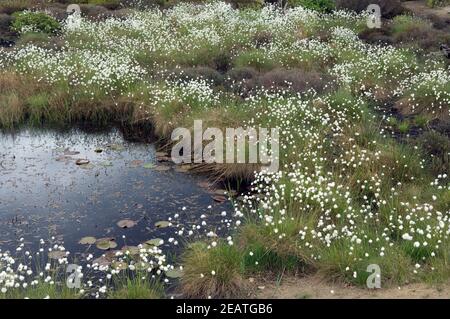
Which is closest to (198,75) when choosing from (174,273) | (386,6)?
(174,273)

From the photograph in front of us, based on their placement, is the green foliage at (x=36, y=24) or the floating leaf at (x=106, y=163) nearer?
the floating leaf at (x=106, y=163)

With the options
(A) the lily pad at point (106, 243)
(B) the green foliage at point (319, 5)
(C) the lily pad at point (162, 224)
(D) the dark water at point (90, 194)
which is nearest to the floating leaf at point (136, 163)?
(D) the dark water at point (90, 194)

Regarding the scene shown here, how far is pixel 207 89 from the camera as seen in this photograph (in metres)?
13.1

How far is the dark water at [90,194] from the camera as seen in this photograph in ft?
26.6

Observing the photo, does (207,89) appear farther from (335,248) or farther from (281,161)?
(335,248)

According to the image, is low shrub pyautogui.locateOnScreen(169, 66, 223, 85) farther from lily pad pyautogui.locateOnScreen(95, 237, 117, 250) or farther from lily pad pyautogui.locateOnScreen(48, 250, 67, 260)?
lily pad pyautogui.locateOnScreen(48, 250, 67, 260)

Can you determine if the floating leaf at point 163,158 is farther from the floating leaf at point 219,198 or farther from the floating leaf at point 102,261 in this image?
the floating leaf at point 102,261

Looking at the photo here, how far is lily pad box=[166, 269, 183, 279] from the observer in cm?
695

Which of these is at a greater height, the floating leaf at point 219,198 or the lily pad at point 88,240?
the floating leaf at point 219,198

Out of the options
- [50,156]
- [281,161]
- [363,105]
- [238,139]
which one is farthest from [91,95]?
[363,105]

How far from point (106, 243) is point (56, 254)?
71 centimetres

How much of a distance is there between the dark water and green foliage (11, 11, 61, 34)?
758cm

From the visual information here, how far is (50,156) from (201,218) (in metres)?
4.05

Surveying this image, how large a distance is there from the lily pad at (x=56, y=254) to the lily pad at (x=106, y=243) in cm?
50
